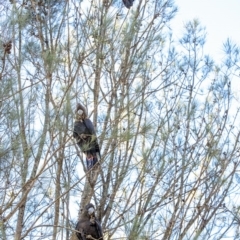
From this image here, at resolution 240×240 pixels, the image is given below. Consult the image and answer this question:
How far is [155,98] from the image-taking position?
518 centimetres

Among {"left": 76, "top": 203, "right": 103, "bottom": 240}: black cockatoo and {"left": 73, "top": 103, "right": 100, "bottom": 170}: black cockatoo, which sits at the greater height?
{"left": 73, "top": 103, "right": 100, "bottom": 170}: black cockatoo

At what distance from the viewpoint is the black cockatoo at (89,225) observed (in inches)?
168

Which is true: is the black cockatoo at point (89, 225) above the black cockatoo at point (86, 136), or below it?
below

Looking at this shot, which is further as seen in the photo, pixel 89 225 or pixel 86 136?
pixel 89 225

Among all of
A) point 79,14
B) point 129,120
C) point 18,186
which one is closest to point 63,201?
point 129,120

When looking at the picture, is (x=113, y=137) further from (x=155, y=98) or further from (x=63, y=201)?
(x=155, y=98)

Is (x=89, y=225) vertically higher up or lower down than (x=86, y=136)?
lower down

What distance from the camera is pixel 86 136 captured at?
4195mm

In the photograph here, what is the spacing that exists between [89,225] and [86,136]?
1.85ft

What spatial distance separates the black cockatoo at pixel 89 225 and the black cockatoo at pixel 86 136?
0.97 ft

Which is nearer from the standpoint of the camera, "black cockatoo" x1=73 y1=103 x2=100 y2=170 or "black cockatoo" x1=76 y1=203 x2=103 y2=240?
"black cockatoo" x1=73 y1=103 x2=100 y2=170

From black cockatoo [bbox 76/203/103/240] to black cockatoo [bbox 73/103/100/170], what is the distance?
0.30 metres

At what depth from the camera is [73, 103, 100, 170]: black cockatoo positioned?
162 inches

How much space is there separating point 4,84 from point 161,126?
1649 mm
